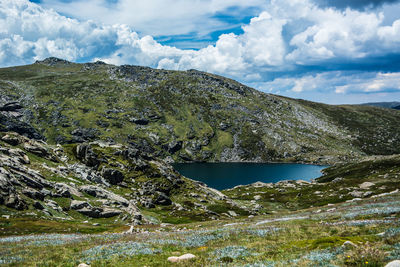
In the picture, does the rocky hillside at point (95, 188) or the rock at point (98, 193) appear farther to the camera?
the rock at point (98, 193)

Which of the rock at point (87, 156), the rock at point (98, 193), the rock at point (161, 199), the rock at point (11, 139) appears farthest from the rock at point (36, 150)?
the rock at point (161, 199)

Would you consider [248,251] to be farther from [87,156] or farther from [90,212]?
[87,156]

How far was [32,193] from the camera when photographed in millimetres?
53938

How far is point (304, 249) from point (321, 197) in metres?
122

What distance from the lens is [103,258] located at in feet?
56.4

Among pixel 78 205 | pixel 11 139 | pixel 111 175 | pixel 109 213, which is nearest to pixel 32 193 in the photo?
pixel 78 205

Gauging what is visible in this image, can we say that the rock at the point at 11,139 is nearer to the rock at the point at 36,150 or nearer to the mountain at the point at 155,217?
the mountain at the point at 155,217

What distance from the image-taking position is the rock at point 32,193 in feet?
173

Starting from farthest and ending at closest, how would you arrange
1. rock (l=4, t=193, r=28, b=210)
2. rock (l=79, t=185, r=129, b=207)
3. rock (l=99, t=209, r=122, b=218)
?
rock (l=79, t=185, r=129, b=207)
rock (l=99, t=209, r=122, b=218)
rock (l=4, t=193, r=28, b=210)

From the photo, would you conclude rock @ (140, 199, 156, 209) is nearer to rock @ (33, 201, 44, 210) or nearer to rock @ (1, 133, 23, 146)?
rock @ (33, 201, 44, 210)

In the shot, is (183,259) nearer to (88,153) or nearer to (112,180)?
(112,180)

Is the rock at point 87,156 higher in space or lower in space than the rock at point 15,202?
higher

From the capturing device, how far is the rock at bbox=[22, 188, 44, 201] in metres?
52.9

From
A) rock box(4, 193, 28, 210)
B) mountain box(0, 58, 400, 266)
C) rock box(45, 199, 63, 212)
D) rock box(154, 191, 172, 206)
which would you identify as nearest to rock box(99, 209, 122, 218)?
mountain box(0, 58, 400, 266)
